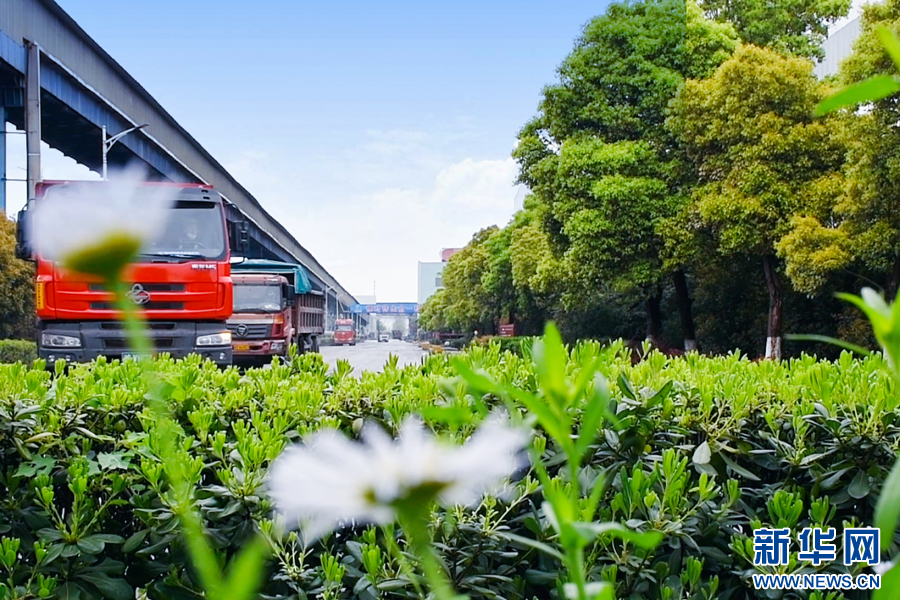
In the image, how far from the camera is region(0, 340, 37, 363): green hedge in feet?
49.4

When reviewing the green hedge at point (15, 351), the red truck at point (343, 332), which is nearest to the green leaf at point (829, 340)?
the green hedge at point (15, 351)

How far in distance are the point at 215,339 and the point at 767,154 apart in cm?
1059

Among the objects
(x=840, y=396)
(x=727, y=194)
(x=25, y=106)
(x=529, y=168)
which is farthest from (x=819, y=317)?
(x=25, y=106)

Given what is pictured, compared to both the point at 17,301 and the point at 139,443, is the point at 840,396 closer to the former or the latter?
the point at 139,443

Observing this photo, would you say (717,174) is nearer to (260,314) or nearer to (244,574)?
(260,314)

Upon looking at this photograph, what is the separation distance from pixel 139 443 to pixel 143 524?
0.19 m

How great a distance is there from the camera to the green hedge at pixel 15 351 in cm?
1506

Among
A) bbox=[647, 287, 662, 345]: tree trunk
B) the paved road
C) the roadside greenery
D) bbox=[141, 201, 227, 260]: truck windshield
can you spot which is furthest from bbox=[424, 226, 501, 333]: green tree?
bbox=[141, 201, 227, 260]: truck windshield

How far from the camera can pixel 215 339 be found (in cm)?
757

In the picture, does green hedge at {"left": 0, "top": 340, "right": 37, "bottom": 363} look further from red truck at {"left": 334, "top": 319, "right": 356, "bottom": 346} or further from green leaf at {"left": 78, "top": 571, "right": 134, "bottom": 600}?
red truck at {"left": 334, "top": 319, "right": 356, "bottom": 346}

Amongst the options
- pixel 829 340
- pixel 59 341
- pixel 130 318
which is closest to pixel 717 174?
pixel 59 341

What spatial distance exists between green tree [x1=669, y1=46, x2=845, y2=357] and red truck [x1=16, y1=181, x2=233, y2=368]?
953 cm

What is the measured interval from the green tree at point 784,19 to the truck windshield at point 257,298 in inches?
528

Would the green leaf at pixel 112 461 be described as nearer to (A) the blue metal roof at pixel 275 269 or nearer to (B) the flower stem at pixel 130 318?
(B) the flower stem at pixel 130 318
